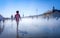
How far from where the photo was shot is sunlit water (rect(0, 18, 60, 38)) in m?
2.44

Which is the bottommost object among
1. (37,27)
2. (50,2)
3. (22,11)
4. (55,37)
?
(55,37)

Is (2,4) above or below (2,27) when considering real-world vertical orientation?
above

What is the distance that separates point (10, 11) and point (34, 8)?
41cm

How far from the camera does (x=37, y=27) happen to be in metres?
2.45

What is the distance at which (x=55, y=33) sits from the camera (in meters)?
2.46

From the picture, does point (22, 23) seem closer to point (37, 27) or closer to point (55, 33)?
point (37, 27)

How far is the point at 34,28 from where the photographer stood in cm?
245

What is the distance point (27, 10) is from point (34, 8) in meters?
0.12

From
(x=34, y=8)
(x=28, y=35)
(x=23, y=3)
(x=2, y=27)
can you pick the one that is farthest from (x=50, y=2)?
(x=2, y=27)

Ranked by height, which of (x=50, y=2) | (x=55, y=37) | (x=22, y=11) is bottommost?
(x=55, y=37)

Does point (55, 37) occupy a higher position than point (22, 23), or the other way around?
point (22, 23)

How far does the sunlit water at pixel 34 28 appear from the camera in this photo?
2.44 meters

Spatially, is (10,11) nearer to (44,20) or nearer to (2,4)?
(2,4)

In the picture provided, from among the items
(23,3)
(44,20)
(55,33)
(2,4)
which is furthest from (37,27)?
(2,4)
